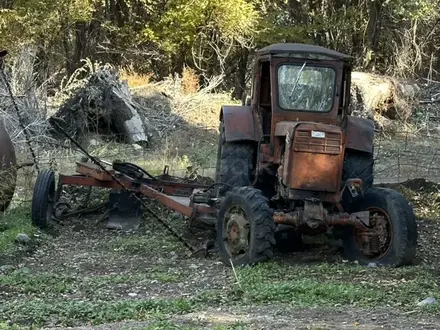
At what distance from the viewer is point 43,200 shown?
9844mm

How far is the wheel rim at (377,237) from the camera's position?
807 cm

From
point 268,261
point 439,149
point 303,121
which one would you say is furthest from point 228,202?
point 439,149

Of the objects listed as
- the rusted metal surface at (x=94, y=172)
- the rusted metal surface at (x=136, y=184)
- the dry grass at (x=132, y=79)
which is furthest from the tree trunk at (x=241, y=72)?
the rusted metal surface at (x=136, y=184)

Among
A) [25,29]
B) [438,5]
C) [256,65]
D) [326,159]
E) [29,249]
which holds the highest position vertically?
[438,5]

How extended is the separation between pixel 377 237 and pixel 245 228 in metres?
1.37

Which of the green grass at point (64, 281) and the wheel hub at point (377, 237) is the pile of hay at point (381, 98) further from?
the green grass at point (64, 281)

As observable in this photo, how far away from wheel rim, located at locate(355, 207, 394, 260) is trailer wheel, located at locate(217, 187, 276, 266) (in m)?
1.05

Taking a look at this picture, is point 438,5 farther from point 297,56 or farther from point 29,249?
point 29,249

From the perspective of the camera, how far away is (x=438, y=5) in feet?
80.0

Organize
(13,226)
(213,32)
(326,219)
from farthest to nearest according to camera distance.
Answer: (213,32) < (13,226) < (326,219)

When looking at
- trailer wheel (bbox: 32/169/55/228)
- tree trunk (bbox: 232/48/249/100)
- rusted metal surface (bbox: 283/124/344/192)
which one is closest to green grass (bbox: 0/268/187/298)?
rusted metal surface (bbox: 283/124/344/192)

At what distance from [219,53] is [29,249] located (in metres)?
18.3

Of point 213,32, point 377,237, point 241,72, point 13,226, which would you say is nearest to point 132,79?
point 213,32

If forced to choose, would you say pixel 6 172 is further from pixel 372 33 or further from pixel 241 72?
pixel 241 72
